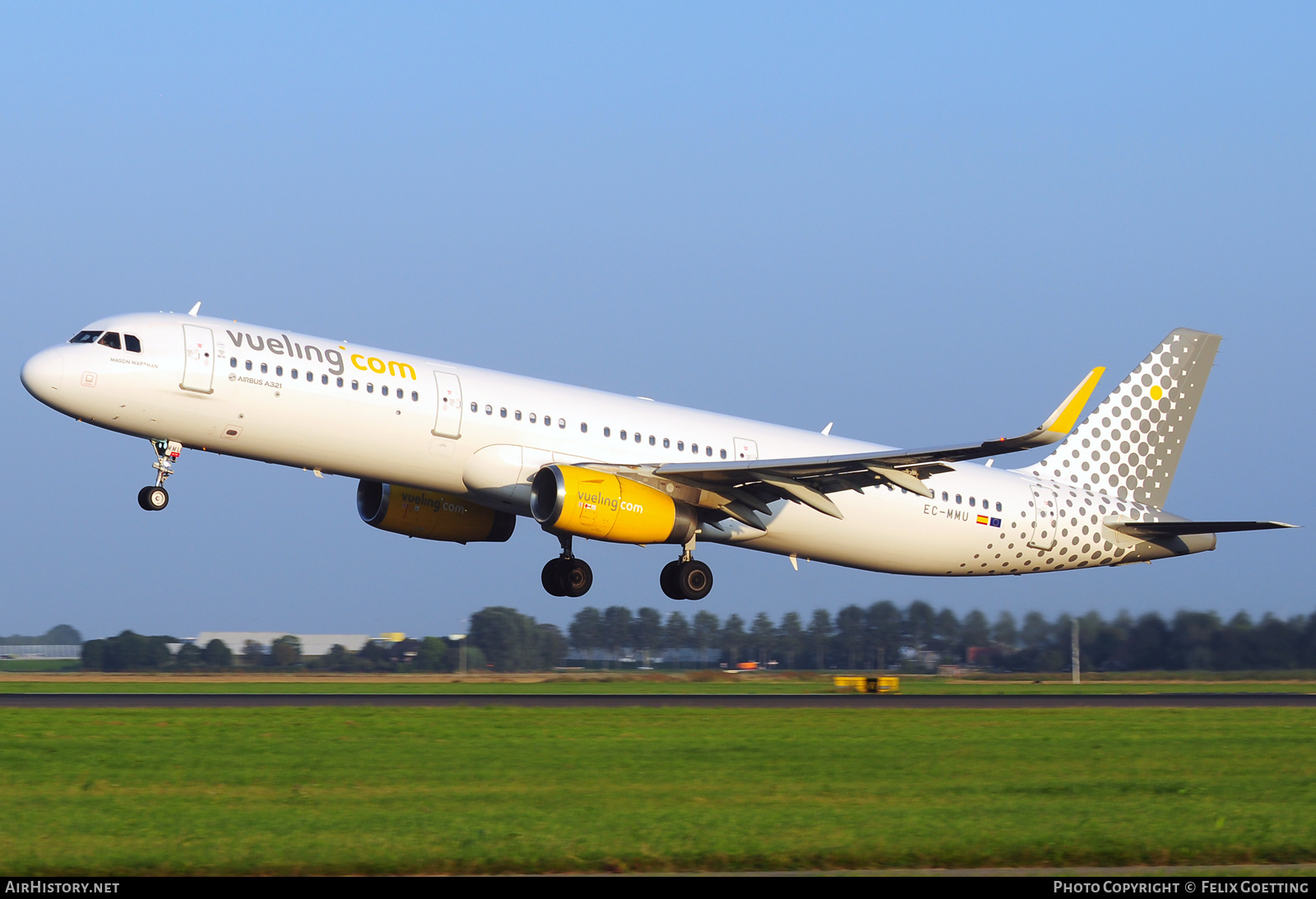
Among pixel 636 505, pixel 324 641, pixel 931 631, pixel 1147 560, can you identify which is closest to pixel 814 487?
pixel 636 505

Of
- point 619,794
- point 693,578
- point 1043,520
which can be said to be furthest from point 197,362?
point 1043,520

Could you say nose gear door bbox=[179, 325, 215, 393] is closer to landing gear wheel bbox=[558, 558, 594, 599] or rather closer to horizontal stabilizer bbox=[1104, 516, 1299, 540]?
landing gear wheel bbox=[558, 558, 594, 599]

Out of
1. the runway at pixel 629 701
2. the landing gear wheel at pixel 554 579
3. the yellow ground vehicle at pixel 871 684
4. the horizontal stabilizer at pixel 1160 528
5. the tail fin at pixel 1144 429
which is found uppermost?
the tail fin at pixel 1144 429

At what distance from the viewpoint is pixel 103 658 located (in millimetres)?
54688

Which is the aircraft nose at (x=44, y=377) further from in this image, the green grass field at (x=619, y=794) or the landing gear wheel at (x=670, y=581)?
the landing gear wheel at (x=670, y=581)

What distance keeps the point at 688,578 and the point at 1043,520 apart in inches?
402

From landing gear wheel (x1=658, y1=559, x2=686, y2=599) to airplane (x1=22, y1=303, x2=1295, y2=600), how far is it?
0.05 metres

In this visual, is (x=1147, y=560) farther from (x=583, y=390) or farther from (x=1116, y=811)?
(x=1116, y=811)

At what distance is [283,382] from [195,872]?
733 inches

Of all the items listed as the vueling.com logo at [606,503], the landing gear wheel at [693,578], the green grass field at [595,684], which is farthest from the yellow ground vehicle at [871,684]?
the vueling.com logo at [606,503]

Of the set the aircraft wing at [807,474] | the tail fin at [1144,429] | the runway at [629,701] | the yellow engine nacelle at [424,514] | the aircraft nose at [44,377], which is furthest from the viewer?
the tail fin at [1144,429]

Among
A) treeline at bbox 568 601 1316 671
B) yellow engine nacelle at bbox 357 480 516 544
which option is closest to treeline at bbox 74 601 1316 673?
treeline at bbox 568 601 1316 671

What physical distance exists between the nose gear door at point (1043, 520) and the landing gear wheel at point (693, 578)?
9.30 meters

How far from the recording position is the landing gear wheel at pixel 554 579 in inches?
1385
